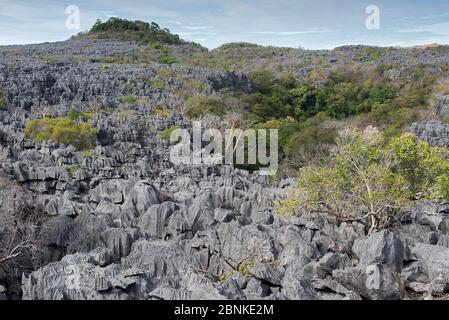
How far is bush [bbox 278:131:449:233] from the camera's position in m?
15.0

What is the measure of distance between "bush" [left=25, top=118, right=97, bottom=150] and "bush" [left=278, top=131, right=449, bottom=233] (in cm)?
1528

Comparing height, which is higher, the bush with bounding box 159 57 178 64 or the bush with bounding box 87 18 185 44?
the bush with bounding box 87 18 185 44

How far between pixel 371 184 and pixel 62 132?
59.2ft

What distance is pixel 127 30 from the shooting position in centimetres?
8131

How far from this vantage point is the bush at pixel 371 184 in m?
15.0

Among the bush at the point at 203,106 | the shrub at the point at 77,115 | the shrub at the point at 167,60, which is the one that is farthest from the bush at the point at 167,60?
the shrub at the point at 77,115

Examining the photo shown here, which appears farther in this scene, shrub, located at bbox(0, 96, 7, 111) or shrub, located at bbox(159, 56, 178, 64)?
shrub, located at bbox(159, 56, 178, 64)

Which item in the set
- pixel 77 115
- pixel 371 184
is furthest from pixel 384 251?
pixel 77 115

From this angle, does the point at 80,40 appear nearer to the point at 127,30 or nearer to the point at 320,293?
the point at 127,30

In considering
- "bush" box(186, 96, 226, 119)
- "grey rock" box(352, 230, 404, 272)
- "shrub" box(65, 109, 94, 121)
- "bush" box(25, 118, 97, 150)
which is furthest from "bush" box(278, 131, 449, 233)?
"bush" box(186, 96, 226, 119)

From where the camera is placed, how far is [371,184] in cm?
1534

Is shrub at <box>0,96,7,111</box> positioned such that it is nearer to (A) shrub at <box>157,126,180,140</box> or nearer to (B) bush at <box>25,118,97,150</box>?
(B) bush at <box>25,118,97,150</box>

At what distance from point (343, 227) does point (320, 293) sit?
4766 mm
